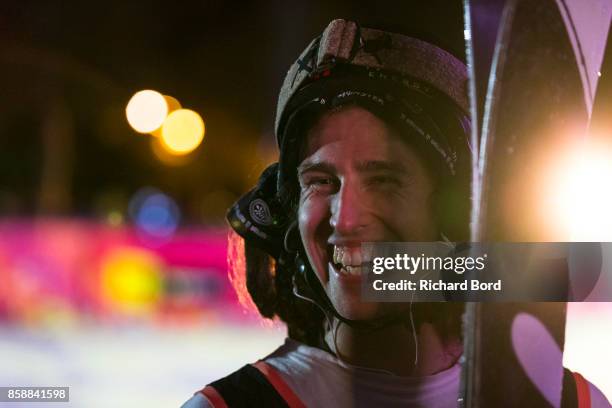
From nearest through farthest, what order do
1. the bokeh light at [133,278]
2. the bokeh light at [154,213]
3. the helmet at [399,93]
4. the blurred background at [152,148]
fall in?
the helmet at [399,93]
the blurred background at [152,148]
the bokeh light at [154,213]
the bokeh light at [133,278]

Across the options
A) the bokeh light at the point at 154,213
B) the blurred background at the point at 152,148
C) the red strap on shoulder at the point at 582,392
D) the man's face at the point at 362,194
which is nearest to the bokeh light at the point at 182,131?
the blurred background at the point at 152,148

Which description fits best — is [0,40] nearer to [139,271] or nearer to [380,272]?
[139,271]

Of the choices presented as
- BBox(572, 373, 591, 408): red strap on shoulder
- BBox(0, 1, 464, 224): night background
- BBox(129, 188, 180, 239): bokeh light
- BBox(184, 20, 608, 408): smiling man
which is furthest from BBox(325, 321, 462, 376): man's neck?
BBox(129, 188, 180, 239): bokeh light

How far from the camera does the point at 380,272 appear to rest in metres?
1.73

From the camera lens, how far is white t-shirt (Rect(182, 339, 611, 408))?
5.77 ft

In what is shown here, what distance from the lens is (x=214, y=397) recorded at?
5.75 feet

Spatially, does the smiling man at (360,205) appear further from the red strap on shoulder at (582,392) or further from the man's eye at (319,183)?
the red strap on shoulder at (582,392)

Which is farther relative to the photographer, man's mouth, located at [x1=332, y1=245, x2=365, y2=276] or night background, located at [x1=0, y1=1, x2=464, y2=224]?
night background, located at [x1=0, y1=1, x2=464, y2=224]

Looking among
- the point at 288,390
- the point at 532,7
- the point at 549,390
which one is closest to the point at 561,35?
the point at 532,7

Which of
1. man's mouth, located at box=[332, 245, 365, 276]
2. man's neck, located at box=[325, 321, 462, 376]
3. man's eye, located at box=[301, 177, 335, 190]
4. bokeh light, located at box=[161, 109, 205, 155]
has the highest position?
bokeh light, located at box=[161, 109, 205, 155]

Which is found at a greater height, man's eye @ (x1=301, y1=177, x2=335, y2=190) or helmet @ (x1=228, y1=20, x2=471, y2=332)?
helmet @ (x1=228, y1=20, x2=471, y2=332)

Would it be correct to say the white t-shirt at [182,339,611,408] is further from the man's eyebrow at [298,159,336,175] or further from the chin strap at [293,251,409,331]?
the man's eyebrow at [298,159,336,175]

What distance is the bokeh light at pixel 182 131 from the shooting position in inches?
75.6

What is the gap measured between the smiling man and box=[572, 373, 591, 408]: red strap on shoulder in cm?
28
